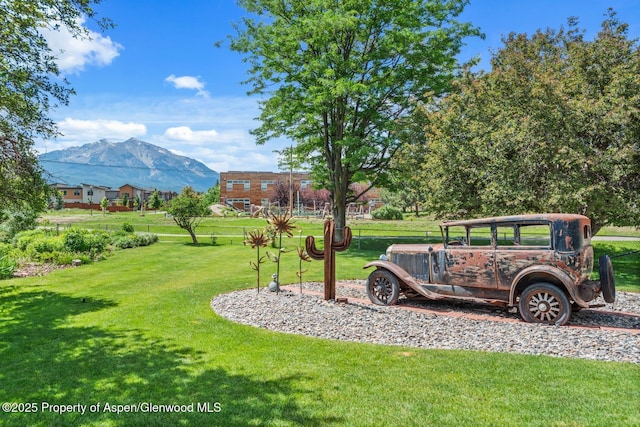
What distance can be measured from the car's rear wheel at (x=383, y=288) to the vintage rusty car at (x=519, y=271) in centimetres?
2

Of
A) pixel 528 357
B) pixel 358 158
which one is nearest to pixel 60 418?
pixel 528 357

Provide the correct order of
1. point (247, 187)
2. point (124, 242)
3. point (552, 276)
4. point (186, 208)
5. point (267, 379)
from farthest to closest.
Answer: point (247, 187) < point (186, 208) < point (124, 242) < point (552, 276) < point (267, 379)

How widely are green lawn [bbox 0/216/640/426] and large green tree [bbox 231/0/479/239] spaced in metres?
13.7

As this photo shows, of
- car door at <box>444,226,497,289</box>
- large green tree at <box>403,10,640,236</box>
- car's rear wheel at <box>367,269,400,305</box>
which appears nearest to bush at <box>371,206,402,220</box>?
large green tree at <box>403,10,640,236</box>

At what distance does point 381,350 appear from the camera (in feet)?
21.0

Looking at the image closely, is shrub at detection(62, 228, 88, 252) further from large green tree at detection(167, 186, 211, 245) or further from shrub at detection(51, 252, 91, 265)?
large green tree at detection(167, 186, 211, 245)

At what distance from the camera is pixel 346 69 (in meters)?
19.8

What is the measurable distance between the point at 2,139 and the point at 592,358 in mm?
13033

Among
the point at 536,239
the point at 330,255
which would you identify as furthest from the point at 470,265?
the point at 536,239

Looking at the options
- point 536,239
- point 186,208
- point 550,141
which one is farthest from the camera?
point 186,208

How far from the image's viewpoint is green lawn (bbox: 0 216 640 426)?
164 inches

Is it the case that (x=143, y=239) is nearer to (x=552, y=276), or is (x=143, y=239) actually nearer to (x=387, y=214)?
(x=552, y=276)

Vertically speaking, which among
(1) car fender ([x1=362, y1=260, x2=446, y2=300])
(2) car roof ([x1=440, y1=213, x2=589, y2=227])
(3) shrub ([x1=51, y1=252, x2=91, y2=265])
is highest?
(2) car roof ([x1=440, y1=213, x2=589, y2=227])

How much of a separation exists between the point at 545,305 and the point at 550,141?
7971 mm
